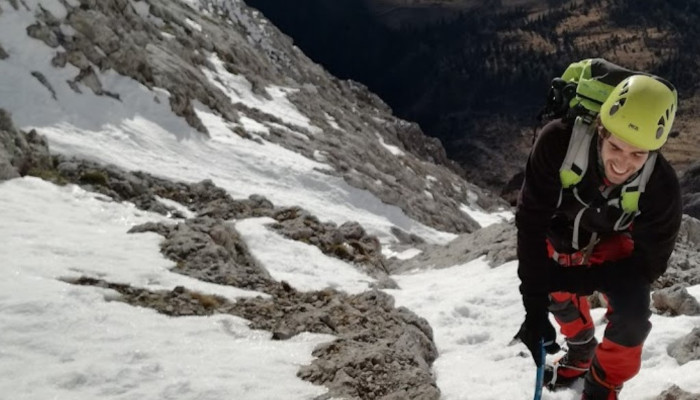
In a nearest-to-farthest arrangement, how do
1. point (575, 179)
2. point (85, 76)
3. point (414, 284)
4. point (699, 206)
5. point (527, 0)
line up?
point (575, 179) < point (414, 284) < point (85, 76) < point (699, 206) < point (527, 0)

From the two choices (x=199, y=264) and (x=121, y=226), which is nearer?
(x=199, y=264)

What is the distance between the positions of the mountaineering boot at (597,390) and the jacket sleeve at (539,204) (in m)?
0.85

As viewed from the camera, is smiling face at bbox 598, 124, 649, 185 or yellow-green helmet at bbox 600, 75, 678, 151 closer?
yellow-green helmet at bbox 600, 75, 678, 151

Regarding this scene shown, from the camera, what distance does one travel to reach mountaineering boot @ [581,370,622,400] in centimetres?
573

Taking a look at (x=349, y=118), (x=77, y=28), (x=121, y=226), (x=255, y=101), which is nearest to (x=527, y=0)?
(x=349, y=118)

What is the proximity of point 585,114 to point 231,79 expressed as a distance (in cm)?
3014

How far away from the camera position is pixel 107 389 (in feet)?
21.0

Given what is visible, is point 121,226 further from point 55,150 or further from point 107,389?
point 107,389

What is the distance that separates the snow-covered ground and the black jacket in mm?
1440

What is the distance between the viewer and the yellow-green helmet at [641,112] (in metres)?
4.90

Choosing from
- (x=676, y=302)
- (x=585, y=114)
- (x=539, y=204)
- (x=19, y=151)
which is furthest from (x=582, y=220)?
(x=19, y=151)

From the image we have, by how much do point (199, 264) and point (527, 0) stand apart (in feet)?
448

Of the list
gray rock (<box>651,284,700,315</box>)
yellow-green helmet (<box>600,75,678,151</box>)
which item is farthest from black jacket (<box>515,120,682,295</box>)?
gray rock (<box>651,284,700,315</box>)

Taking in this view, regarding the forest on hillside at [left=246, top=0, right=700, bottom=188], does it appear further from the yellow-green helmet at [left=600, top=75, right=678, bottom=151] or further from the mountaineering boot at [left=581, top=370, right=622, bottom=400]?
the yellow-green helmet at [left=600, top=75, right=678, bottom=151]
